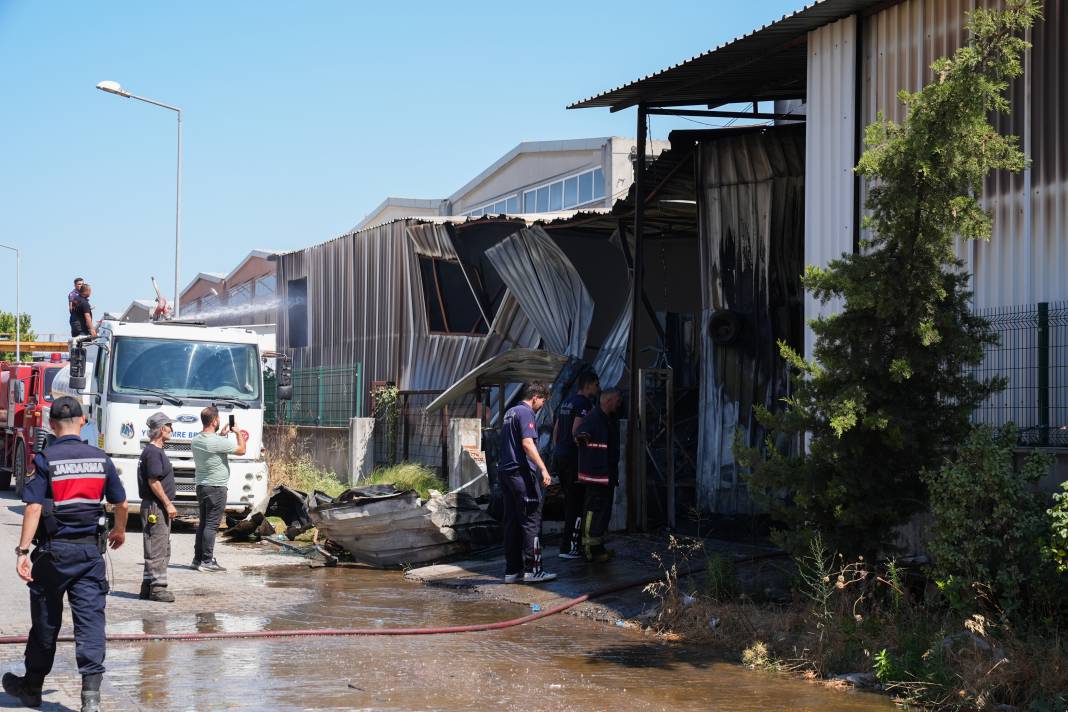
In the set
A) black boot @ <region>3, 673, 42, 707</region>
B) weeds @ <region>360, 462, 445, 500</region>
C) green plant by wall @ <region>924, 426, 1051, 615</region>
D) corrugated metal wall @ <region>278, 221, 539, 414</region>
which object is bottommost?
black boot @ <region>3, 673, 42, 707</region>

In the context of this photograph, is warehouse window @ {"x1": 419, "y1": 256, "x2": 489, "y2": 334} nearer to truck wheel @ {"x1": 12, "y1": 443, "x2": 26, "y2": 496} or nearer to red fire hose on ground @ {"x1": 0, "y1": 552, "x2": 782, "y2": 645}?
truck wheel @ {"x1": 12, "y1": 443, "x2": 26, "y2": 496}

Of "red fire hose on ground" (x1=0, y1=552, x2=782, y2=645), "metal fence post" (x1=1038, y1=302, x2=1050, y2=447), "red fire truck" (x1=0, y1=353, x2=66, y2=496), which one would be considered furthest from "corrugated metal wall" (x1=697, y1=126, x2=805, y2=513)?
"red fire truck" (x1=0, y1=353, x2=66, y2=496)

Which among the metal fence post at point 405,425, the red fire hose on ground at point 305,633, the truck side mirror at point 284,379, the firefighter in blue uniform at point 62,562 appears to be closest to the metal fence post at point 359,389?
the metal fence post at point 405,425

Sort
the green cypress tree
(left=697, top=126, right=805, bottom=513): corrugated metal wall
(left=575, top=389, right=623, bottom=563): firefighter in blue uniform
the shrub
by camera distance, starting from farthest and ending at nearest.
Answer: (left=697, top=126, right=805, bottom=513): corrugated metal wall, (left=575, top=389, right=623, bottom=563): firefighter in blue uniform, the shrub, the green cypress tree

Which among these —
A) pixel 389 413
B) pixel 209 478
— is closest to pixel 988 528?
pixel 209 478

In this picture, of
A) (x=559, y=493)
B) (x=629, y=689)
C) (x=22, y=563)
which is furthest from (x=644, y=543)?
(x=22, y=563)

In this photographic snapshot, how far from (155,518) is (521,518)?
3390 mm

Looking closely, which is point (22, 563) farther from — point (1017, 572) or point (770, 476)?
point (1017, 572)

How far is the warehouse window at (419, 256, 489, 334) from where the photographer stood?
2083 cm

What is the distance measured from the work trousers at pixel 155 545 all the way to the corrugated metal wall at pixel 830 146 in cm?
629

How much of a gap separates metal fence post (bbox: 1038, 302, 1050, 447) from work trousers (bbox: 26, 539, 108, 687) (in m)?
6.99

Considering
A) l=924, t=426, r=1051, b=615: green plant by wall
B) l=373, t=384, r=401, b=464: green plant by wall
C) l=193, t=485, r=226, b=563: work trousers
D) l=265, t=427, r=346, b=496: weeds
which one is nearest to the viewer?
l=924, t=426, r=1051, b=615: green plant by wall

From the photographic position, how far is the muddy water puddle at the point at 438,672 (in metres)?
6.85

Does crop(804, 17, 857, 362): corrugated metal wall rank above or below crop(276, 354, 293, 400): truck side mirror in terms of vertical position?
above
